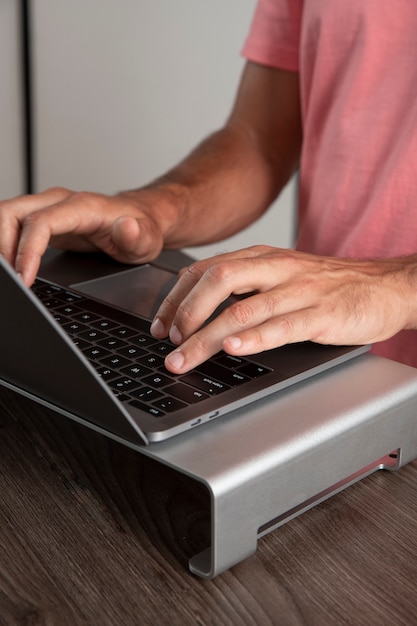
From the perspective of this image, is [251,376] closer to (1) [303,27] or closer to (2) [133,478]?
(2) [133,478]

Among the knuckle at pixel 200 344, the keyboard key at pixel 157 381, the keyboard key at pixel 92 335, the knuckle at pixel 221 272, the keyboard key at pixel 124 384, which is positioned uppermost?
the knuckle at pixel 221 272

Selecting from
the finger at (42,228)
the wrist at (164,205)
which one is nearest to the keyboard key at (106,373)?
the finger at (42,228)

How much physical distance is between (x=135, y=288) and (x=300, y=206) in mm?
457

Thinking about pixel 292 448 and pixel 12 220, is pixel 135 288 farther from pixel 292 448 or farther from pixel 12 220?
pixel 292 448

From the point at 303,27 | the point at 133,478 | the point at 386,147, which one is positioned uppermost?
the point at 303,27

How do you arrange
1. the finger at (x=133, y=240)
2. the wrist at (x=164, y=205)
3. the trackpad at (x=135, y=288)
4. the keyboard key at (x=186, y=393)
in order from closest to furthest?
the keyboard key at (x=186, y=393) → the trackpad at (x=135, y=288) → the finger at (x=133, y=240) → the wrist at (x=164, y=205)

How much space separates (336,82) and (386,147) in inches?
4.5

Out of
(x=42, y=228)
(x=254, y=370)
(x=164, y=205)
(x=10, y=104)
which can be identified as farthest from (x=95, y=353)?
(x=10, y=104)

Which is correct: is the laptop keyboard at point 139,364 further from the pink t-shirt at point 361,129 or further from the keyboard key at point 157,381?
the pink t-shirt at point 361,129

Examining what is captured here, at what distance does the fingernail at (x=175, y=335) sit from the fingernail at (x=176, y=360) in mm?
52

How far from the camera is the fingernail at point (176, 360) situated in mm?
648

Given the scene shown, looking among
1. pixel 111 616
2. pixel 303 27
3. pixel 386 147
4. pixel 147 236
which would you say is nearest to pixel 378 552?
pixel 111 616

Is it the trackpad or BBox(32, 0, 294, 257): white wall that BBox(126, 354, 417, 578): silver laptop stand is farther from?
BBox(32, 0, 294, 257): white wall

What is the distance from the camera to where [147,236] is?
96 centimetres
